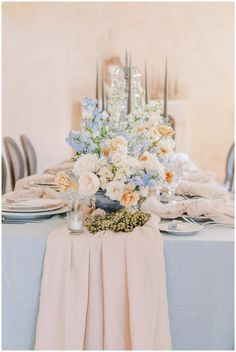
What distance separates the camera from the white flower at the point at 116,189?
1.64 m

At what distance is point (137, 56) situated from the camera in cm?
671

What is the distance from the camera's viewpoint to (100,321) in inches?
61.1

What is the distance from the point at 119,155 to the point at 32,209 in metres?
0.47

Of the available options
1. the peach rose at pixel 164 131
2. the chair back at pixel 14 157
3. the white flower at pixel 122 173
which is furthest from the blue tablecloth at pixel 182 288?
the chair back at pixel 14 157

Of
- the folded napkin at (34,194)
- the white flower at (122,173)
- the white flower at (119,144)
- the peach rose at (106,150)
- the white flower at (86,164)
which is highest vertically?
the white flower at (119,144)

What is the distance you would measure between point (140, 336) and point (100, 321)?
0.13m

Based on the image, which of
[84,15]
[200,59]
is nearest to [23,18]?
[84,15]

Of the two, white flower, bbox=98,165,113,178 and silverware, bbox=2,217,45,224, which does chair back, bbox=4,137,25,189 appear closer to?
silverware, bbox=2,217,45,224

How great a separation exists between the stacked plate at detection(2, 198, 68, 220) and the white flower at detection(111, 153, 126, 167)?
0.39 meters

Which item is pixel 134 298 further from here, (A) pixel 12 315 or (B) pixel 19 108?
(B) pixel 19 108

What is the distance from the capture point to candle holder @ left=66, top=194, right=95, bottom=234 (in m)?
1.64

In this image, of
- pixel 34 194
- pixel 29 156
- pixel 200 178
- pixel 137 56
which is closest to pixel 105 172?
pixel 34 194

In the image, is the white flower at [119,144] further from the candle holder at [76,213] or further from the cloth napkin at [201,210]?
the cloth napkin at [201,210]

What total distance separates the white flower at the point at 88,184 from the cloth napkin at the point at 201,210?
349 mm
